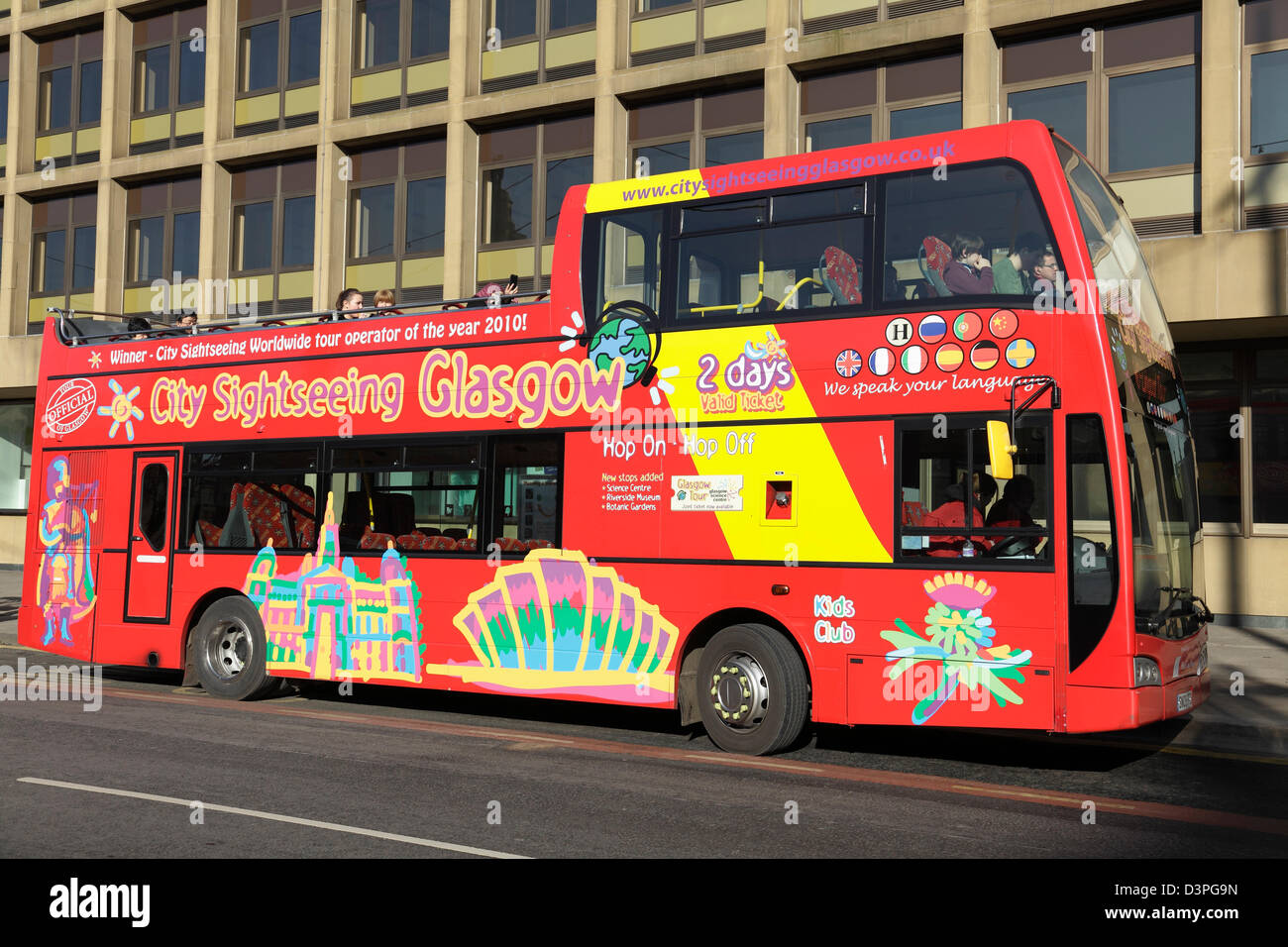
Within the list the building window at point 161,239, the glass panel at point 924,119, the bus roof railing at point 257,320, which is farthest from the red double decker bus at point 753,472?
the building window at point 161,239

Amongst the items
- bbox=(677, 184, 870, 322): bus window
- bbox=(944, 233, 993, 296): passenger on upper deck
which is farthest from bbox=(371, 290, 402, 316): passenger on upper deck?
bbox=(944, 233, 993, 296): passenger on upper deck

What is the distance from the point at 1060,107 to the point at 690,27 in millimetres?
6724

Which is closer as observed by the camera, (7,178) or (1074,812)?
(1074,812)

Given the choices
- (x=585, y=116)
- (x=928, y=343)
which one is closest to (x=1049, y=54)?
(x=585, y=116)

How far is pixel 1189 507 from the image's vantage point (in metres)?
9.20

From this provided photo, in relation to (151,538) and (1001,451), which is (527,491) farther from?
(151,538)

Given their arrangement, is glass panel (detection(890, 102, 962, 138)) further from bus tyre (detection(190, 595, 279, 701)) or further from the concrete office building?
bus tyre (detection(190, 595, 279, 701))

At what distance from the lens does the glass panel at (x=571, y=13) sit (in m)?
23.1

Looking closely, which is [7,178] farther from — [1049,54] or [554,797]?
[554,797]

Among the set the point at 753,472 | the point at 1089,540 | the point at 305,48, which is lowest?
the point at 1089,540

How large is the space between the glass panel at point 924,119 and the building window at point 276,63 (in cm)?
1265

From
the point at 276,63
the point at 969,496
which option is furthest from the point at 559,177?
the point at 969,496

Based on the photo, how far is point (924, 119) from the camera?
20.0 metres
